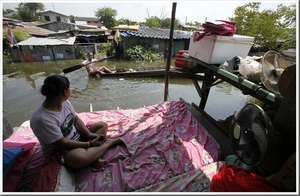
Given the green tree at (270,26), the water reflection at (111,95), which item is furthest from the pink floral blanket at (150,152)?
the green tree at (270,26)

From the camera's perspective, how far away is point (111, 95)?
9500mm

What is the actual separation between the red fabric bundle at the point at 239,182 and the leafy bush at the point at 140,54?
1634 cm

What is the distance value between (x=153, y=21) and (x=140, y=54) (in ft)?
50.2

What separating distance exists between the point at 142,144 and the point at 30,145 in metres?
1.43

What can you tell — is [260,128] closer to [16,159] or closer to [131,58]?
[16,159]

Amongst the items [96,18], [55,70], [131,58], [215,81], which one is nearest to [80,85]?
[55,70]

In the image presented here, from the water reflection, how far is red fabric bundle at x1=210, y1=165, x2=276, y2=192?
4714mm

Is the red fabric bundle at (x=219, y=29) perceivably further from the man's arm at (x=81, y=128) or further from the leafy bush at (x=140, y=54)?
the leafy bush at (x=140, y=54)

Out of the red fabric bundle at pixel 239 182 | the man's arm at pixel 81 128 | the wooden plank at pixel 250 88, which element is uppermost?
the wooden plank at pixel 250 88

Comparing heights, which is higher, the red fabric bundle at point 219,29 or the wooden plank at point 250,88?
the red fabric bundle at point 219,29

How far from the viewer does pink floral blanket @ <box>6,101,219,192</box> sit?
239cm

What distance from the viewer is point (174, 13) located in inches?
158

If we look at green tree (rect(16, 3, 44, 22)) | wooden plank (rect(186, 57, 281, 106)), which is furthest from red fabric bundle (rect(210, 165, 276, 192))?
green tree (rect(16, 3, 44, 22))

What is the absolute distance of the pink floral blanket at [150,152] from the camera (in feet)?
7.85
